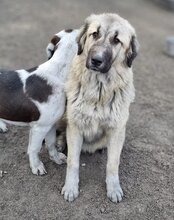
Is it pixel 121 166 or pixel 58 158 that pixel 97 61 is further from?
pixel 121 166

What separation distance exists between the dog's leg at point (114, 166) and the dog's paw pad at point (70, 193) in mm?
324

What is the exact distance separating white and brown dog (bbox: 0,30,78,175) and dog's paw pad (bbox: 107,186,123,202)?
0.84 meters

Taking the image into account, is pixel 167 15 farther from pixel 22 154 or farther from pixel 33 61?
pixel 22 154

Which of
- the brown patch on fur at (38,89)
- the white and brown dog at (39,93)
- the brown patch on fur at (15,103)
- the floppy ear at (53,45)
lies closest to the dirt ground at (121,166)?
the white and brown dog at (39,93)

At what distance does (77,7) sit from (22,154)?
19.4ft

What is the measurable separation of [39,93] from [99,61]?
0.73 m

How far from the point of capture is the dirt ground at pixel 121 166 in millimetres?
3713

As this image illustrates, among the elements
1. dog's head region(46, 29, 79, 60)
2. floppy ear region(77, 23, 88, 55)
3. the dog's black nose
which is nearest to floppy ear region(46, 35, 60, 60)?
dog's head region(46, 29, 79, 60)

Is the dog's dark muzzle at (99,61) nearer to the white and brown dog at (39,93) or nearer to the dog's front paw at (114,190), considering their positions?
the white and brown dog at (39,93)

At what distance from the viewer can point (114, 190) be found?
385 centimetres

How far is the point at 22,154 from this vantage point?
4.36 meters

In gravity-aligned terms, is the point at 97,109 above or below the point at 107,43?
below

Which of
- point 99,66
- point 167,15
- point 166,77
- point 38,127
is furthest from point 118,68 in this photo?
point 167,15

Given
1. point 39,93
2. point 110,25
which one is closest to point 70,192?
point 39,93
